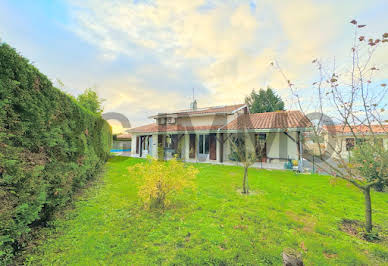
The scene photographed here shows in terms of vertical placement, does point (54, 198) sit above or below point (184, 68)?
below

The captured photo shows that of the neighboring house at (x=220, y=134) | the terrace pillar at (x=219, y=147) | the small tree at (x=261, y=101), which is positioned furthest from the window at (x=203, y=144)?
the small tree at (x=261, y=101)

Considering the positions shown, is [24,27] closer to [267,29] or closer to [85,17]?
[85,17]

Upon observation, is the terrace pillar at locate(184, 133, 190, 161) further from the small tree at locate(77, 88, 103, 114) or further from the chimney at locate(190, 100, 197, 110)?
the small tree at locate(77, 88, 103, 114)

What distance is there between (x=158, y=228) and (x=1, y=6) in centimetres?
711

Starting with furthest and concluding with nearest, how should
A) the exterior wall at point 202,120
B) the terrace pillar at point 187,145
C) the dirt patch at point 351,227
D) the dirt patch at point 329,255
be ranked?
the terrace pillar at point 187,145, the exterior wall at point 202,120, the dirt patch at point 351,227, the dirt patch at point 329,255

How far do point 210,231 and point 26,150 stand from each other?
426 centimetres

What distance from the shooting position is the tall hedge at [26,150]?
2512 mm

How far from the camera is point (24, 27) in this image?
5.94 m

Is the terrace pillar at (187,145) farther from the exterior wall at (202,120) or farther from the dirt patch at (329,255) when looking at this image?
the dirt patch at (329,255)

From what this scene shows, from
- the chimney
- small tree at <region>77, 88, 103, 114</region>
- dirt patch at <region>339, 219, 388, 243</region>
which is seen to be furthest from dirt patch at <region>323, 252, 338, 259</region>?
small tree at <region>77, 88, 103, 114</region>

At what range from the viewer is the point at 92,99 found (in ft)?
101

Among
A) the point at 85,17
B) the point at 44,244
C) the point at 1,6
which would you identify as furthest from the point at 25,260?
the point at 85,17

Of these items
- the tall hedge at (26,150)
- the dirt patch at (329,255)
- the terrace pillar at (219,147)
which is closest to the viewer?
the tall hedge at (26,150)

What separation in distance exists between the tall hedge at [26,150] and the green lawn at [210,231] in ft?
2.03
